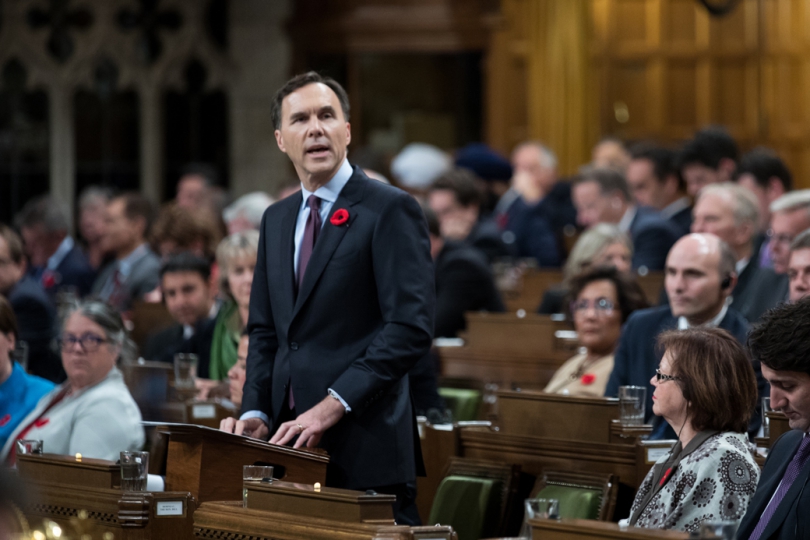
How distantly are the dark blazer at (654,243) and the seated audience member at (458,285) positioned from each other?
3.10ft

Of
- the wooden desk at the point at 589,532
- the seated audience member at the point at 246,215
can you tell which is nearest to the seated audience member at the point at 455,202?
the seated audience member at the point at 246,215

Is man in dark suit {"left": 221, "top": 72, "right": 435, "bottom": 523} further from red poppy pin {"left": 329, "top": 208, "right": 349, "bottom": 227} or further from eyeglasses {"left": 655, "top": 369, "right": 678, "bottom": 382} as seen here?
eyeglasses {"left": 655, "top": 369, "right": 678, "bottom": 382}

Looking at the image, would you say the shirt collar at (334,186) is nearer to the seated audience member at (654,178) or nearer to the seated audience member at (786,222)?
the seated audience member at (786,222)

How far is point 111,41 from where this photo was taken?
11.9 meters

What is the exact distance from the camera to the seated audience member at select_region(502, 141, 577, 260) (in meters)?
8.84

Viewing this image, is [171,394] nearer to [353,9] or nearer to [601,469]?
[601,469]

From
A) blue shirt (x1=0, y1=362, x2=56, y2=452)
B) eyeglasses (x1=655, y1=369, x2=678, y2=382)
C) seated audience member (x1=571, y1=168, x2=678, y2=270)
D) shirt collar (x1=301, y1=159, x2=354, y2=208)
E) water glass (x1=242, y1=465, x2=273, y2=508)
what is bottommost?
blue shirt (x1=0, y1=362, x2=56, y2=452)

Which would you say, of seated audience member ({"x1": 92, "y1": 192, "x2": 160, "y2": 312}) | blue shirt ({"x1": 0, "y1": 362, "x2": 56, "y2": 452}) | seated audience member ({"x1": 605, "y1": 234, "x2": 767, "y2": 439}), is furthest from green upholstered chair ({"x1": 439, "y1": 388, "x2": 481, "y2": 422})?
seated audience member ({"x1": 92, "y1": 192, "x2": 160, "y2": 312})

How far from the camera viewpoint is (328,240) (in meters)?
2.99

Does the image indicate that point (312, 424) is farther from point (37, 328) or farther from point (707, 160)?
point (707, 160)

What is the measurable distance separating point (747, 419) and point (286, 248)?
3.91ft

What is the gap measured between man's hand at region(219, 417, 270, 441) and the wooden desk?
91 cm

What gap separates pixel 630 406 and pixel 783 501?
3.69 feet

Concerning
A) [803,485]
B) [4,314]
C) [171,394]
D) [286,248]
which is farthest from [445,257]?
[803,485]
